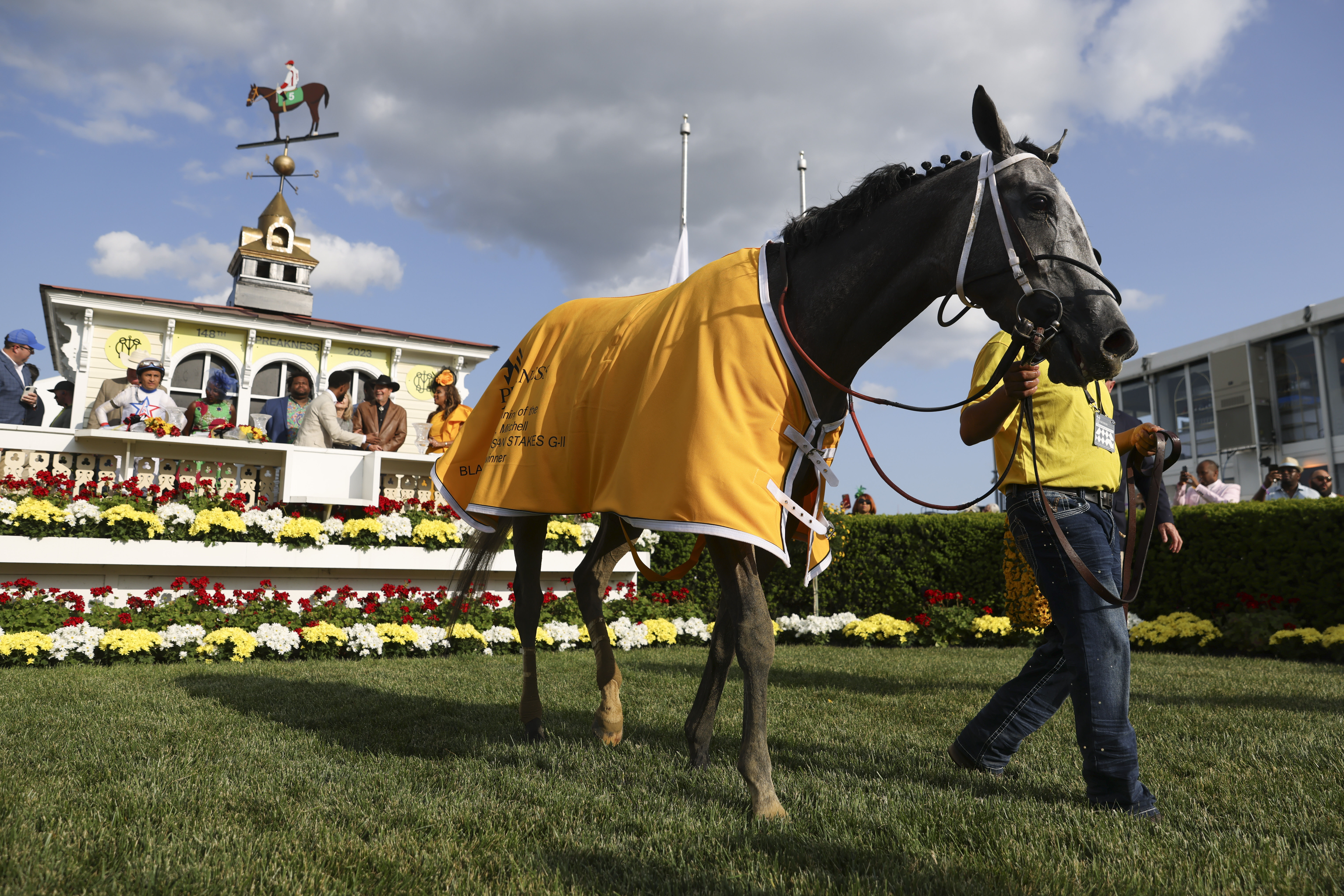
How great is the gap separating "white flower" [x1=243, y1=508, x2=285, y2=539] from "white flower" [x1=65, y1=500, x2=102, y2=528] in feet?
4.22

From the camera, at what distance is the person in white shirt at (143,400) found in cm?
1038

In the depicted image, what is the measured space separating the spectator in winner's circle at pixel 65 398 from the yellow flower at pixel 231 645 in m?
13.0

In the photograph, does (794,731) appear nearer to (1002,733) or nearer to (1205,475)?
(1002,733)

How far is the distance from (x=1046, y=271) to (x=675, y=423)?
145cm

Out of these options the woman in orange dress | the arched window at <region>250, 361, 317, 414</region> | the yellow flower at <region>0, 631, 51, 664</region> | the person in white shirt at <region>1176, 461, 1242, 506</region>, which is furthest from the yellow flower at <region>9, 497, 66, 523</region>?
Result: the person in white shirt at <region>1176, 461, 1242, 506</region>

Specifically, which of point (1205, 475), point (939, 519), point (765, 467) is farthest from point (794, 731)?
point (1205, 475)

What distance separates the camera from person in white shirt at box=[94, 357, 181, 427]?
408 inches

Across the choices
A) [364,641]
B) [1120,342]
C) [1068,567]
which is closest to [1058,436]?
[1068,567]

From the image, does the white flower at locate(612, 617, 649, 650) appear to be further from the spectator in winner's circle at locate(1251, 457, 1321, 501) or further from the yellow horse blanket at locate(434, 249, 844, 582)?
the spectator in winner's circle at locate(1251, 457, 1321, 501)

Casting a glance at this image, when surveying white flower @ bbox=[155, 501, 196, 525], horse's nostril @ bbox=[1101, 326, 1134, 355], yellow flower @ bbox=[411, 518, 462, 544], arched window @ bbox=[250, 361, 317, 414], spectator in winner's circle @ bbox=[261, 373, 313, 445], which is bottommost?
yellow flower @ bbox=[411, 518, 462, 544]

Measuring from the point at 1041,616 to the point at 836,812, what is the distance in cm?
499

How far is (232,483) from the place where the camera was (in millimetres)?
9750

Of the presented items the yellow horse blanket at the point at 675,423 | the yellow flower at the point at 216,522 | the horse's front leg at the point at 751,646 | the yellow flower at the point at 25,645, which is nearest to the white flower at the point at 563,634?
the yellow flower at the point at 216,522

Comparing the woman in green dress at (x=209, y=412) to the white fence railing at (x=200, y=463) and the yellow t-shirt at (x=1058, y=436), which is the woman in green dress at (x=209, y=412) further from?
the yellow t-shirt at (x=1058, y=436)
